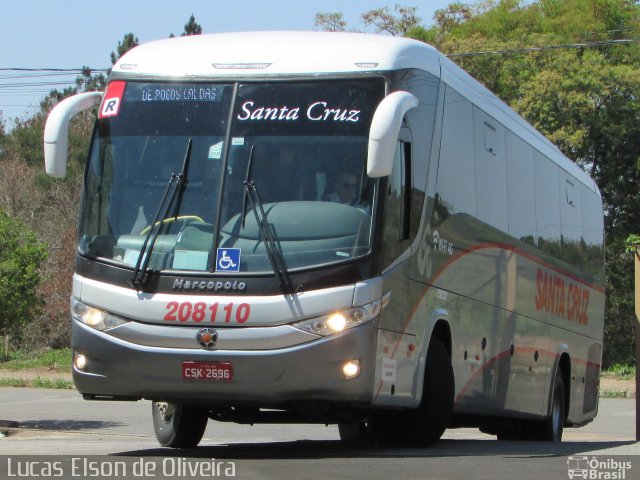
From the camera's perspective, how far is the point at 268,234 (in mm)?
9625

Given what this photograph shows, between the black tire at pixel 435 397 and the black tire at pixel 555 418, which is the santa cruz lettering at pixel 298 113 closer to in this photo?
the black tire at pixel 435 397

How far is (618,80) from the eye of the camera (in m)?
43.5

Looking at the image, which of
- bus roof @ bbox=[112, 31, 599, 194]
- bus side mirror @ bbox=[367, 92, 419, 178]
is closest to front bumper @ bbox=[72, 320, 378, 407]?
bus side mirror @ bbox=[367, 92, 419, 178]

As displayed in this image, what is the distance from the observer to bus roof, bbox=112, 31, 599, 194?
10305mm

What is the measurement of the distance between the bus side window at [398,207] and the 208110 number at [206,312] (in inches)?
49.1

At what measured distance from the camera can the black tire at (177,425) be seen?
1242 centimetres

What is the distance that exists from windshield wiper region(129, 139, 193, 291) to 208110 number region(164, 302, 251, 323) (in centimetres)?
33

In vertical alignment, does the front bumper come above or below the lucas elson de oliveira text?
above

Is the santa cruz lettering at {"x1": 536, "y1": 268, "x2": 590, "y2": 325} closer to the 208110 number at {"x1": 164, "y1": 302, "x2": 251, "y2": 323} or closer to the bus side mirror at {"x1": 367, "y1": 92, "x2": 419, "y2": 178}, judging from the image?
the bus side mirror at {"x1": 367, "y1": 92, "x2": 419, "y2": 178}

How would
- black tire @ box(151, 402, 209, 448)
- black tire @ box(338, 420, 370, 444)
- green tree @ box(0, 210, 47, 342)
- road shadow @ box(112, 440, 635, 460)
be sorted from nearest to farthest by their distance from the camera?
road shadow @ box(112, 440, 635, 460) < black tire @ box(151, 402, 209, 448) < black tire @ box(338, 420, 370, 444) < green tree @ box(0, 210, 47, 342)

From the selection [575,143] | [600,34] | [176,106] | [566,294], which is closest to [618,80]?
[575,143]

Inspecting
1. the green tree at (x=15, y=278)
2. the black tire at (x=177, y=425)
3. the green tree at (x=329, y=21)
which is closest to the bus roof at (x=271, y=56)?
the black tire at (x=177, y=425)

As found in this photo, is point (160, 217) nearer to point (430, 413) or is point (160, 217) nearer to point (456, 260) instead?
point (430, 413)

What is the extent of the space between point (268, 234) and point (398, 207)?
1.22 metres
